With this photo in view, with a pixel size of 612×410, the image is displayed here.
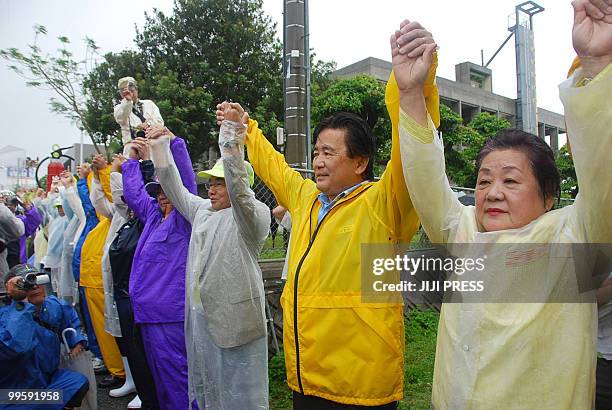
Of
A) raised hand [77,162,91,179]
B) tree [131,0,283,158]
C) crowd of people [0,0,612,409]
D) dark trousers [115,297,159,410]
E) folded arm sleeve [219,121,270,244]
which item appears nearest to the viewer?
crowd of people [0,0,612,409]

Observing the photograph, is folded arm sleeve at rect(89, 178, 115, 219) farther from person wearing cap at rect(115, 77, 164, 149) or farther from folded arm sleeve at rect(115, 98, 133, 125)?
folded arm sleeve at rect(115, 98, 133, 125)

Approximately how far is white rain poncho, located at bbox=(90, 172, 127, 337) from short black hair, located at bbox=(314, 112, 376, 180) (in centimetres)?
261

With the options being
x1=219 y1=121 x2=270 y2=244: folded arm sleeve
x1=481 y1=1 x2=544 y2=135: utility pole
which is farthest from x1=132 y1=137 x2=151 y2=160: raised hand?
x1=481 y1=1 x2=544 y2=135: utility pole

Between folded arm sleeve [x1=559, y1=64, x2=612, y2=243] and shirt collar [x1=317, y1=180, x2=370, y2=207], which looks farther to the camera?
shirt collar [x1=317, y1=180, x2=370, y2=207]

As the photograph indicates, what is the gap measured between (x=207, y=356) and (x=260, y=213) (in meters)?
0.91

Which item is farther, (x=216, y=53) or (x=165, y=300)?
(x=216, y=53)

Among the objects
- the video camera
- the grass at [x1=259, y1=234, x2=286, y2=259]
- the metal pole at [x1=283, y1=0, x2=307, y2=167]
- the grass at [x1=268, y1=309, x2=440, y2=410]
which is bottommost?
the grass at [x1=268, y1=309, x2=440, y2=410]

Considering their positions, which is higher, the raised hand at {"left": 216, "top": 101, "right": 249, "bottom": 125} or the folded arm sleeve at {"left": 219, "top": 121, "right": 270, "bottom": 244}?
the raised hand at {"left": 216, "top": 101, "right": 249, "bottom": 125}

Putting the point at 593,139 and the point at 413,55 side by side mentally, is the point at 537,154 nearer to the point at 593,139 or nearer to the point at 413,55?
the point at 593,139

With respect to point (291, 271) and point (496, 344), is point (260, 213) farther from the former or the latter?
point (496, 344)

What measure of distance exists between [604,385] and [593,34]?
1.43 metres

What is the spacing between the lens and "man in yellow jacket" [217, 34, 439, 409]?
1791 millimetres

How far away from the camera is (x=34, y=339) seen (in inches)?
113

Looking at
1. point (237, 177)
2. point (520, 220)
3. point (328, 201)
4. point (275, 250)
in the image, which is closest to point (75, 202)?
point (275, 250)
